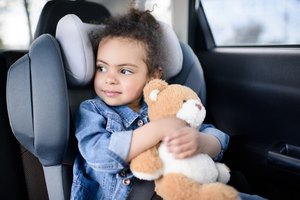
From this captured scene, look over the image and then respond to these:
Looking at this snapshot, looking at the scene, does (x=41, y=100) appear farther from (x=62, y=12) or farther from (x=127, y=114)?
(x=62, y=12)

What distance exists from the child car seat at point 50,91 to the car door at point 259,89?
84 centimetres

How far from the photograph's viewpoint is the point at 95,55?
109 centimetres

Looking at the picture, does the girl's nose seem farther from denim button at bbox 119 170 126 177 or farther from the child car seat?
denim button at bbox 119 170 126 177

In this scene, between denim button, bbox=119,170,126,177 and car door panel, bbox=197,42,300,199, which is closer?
denim button, bbox=119,170,126,177

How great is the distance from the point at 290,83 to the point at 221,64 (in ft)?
1.37

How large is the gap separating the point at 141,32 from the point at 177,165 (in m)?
0.52

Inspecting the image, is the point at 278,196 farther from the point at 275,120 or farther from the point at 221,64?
the point at 221,64

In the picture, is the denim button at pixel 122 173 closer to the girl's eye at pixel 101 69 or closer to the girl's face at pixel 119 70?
the girl's face at pixel 119 70

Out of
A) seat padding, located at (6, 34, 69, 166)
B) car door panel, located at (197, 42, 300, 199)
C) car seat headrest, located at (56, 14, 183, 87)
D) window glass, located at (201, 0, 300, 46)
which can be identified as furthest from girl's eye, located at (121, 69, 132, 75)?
window glass, located at (201, 0, 300, 46)

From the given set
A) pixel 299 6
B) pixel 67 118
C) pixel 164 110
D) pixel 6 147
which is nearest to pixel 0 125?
pixel 6 147

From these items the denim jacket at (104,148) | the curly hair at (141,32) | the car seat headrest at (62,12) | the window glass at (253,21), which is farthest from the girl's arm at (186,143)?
the window glass at (253,21)

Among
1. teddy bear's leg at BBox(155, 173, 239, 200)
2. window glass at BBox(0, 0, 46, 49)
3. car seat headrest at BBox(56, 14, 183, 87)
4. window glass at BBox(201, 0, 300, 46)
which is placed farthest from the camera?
window glass at BBox(0, 0, 46, 49)

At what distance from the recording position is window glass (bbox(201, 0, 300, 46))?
57.5 inches

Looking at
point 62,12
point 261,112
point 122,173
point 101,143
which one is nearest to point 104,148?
point 101,143
